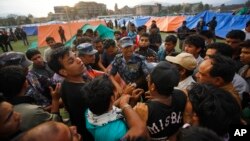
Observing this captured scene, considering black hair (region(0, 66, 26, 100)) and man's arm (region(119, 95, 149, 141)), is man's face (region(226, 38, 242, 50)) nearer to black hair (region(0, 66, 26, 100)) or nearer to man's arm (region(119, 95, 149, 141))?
man's arm (region(119, 95, 149, 141))

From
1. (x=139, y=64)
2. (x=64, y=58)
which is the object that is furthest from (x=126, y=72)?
(x=64, y=58)

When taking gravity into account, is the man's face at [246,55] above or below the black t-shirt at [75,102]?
above

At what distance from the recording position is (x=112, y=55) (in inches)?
209

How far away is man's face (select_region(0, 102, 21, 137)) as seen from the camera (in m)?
1.72

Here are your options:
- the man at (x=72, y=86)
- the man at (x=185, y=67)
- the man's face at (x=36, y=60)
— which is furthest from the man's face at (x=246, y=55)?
the man's face at (x=36, y=60)

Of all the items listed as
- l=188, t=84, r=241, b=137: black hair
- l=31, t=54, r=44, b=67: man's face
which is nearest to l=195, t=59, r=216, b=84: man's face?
l=188, t=84, r=241, b=137: black hair

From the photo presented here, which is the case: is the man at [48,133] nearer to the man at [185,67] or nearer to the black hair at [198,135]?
the black hair at [198,135]

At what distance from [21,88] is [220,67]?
7.29 feet

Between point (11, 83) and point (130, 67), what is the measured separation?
79.8 inches

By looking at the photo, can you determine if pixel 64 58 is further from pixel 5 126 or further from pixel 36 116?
pixel 5 126

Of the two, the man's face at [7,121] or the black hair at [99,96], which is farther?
the black hair at [99,96]

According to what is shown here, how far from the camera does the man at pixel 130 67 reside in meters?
3.79

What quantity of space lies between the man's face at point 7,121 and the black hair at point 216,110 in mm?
1518

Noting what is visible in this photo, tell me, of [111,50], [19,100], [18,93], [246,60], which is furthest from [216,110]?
[111,50]
